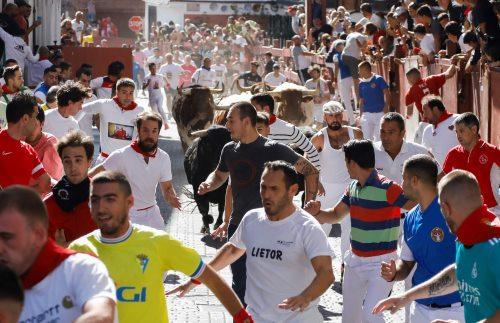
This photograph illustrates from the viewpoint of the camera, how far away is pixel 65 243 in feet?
23.5

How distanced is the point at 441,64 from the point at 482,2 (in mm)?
3618

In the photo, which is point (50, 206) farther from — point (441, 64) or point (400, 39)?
point (400, 39)

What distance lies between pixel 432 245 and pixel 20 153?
10.8 ft

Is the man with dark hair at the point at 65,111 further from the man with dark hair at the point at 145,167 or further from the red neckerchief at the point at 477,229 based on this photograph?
the red neckerchief at the point at 477,229

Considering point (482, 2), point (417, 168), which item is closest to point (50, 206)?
point (417, 168)

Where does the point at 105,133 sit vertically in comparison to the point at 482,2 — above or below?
below

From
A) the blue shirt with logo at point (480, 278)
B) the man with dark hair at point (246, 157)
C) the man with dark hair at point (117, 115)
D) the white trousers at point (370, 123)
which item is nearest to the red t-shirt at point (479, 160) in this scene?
the man with dark hair at point (246, 157)

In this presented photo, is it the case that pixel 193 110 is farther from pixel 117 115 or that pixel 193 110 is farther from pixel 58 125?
pixel 58 125

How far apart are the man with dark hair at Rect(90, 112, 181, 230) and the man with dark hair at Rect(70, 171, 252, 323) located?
4.16 m

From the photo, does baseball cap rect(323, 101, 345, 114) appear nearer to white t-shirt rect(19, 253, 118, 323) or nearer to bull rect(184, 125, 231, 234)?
bull rect(184, 125, 231, 234)

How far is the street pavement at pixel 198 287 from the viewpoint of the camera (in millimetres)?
10509

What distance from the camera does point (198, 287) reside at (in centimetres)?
1198

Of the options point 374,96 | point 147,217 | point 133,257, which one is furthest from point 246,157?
point 374,96

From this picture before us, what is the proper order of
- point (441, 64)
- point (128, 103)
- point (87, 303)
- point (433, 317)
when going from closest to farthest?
point (87, 303) → point (433, 317) → point (128, 103) → point (441, 64)
